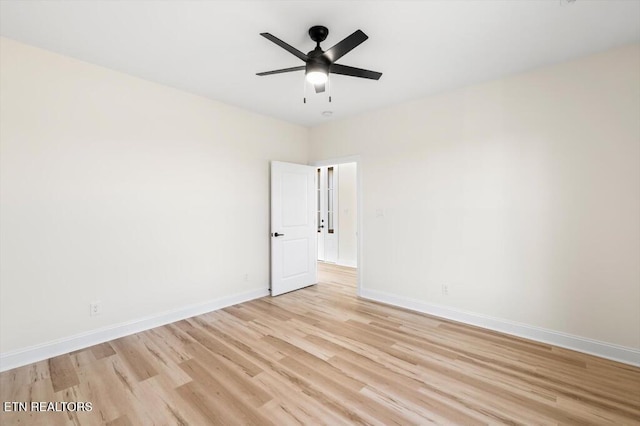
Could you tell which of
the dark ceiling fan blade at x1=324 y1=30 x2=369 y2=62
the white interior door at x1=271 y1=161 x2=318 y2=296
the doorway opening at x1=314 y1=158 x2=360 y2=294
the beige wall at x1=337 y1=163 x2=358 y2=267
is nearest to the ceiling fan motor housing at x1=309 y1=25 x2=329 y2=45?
the dark ceiling fan blade at x1=324 y1=30 x2=369 y2=62

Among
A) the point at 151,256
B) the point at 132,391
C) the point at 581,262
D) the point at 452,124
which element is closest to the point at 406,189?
the point at 452,124

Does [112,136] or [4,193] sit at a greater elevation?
[112,136]

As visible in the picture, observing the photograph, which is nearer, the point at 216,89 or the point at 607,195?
the point at 607,195

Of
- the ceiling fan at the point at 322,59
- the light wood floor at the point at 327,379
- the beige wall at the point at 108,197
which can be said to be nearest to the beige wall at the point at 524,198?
the light wood floor at the point at 327,379

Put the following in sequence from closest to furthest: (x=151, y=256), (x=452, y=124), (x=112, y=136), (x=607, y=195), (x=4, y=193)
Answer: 1. (x=4, y=193)
2. (x=607, y=195)
3. (x=112, y=136)
4. (x=151, y=256)
5. (x=452, y=124)

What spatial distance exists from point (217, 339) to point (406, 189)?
9.68 ft

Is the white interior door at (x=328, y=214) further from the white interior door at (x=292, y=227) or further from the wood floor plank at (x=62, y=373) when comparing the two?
the wood floor plank at (x=62, y=373)

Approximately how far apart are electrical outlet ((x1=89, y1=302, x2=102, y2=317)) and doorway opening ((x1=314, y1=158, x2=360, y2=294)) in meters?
3.98

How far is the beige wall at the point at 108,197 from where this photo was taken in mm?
2430

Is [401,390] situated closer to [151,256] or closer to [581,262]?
[581,262]

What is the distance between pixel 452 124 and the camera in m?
3.43

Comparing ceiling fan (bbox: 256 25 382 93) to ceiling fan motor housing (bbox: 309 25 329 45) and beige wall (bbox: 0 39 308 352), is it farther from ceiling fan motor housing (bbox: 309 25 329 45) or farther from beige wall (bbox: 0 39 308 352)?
beige wall (bbox: 0 39 308 352)

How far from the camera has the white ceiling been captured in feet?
6.59

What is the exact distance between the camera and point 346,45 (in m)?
1.96
